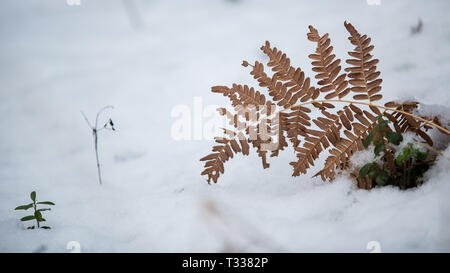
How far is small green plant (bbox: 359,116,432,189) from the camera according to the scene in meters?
1.07

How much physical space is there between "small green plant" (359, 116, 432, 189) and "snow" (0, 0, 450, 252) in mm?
55

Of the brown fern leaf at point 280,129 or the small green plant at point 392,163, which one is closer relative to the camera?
the small green plant at point 392,163

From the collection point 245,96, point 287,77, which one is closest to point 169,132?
point 245,96

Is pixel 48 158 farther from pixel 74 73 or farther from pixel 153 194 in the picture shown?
pixel 74 73

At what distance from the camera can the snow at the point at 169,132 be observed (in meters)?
1.05

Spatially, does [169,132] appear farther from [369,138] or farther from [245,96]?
[369,138]

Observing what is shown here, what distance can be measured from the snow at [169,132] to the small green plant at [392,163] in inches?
2.2

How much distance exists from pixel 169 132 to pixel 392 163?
4.65ft

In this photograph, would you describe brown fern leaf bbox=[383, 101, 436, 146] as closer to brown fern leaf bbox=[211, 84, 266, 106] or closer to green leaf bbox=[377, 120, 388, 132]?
green leaf bbox=[377, 120, 388, 132]

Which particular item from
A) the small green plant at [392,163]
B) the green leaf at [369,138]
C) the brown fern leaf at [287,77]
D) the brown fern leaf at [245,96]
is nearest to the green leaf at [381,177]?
the small green plant at [392,163]

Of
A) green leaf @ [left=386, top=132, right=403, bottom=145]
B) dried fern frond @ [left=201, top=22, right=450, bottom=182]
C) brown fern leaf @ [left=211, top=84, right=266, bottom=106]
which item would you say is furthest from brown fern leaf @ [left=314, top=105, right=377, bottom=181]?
brown fern leaf @ [left=211, top=84, right=266, bottom=106]

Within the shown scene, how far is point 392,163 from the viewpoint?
112 centimetres

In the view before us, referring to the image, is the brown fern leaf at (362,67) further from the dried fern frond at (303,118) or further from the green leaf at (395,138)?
the green leaf at (395,138)
